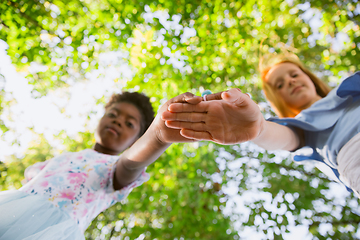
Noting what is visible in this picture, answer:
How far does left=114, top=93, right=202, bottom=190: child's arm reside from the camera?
962mm

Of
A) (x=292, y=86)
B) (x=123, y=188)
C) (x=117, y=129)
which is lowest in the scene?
(x=123, y=188)

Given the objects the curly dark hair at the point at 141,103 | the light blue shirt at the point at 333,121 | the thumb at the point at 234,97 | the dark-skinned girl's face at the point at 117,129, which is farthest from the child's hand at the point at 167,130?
the curly dark hair at the point at 141,103

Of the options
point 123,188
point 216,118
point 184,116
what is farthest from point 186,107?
point 123,188

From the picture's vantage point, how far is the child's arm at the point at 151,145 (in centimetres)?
96

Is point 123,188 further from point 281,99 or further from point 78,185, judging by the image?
point 281,99

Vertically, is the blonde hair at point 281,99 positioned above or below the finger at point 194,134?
below

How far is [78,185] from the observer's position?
1.56 m

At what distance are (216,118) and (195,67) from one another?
7.53ft

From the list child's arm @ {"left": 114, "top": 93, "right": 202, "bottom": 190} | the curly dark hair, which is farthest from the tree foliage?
child's arm @ {"left": 114, "top": 93, "right": 202, "bottom": 190}

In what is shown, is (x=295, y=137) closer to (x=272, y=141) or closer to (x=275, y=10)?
(x=272, y=141)

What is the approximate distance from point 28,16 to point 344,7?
4.72 m

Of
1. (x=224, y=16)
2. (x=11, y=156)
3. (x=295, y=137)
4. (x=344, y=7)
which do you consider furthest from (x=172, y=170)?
(x=11, y=156)

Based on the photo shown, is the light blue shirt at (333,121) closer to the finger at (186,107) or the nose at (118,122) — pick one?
the finger at (186,107)

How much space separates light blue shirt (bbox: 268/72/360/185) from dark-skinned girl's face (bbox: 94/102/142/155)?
56.3 inches
